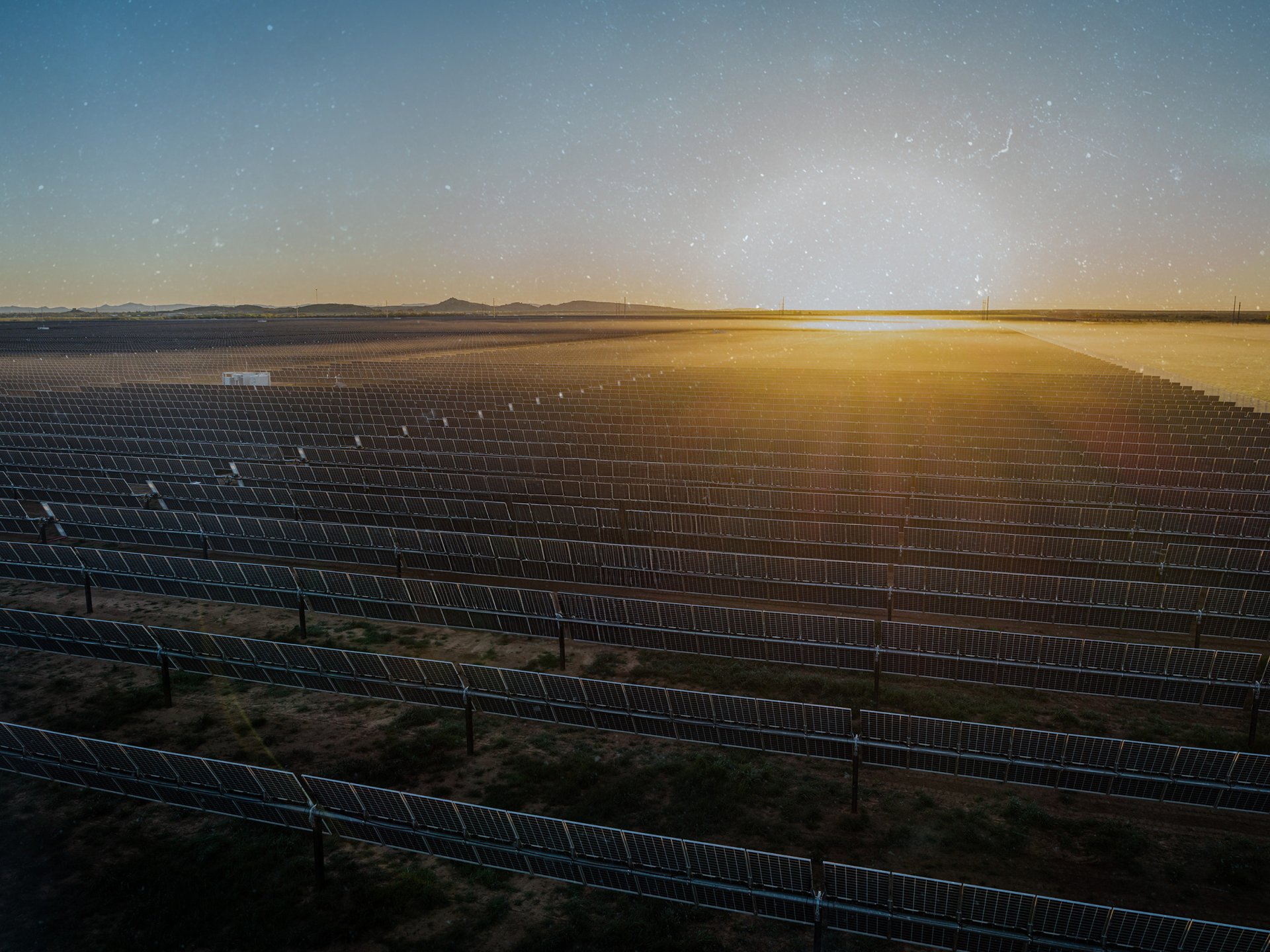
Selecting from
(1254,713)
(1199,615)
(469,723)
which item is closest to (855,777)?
(469,723)

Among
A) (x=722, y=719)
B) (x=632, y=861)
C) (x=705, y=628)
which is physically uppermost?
(x=632, y=861)

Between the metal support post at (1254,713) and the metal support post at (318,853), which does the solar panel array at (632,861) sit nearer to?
the metal support post at (318,853)

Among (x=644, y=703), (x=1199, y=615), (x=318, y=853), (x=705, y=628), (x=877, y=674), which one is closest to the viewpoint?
(x=318, y=853)

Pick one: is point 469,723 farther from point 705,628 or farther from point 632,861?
point 705,628

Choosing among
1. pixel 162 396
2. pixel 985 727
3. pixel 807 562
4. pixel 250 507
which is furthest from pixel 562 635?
pixel 162 396

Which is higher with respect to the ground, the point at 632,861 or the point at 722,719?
the point at 632,861

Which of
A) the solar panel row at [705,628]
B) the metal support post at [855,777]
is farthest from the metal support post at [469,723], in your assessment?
the metal support post at [855,777]
